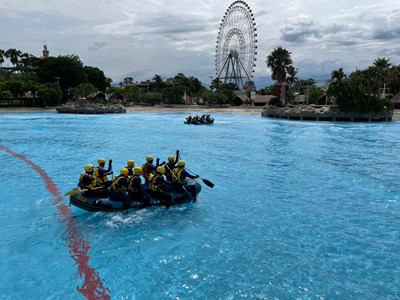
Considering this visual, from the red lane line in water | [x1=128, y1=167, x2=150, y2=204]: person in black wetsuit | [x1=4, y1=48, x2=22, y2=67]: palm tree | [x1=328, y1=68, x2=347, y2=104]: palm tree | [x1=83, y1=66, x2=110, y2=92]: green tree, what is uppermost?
[x1=4, y1=48, x2=22, y2=67]: palm tree

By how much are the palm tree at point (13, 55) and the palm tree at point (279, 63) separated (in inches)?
3679

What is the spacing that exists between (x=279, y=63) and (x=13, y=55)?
97.1 meters

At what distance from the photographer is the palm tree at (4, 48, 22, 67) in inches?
4786

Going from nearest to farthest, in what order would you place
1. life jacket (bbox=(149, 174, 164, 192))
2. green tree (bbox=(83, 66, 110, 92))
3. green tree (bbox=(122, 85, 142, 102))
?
life jacket (bbox=(149, 174, 164, 192)), green tree (bbox=(122, 85, 142, 102)), green tree (bbox=(83, 66, 110, 92))

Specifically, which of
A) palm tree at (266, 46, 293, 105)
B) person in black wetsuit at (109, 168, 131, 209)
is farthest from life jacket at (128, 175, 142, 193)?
palm tree at (266, 46, 293, 105)

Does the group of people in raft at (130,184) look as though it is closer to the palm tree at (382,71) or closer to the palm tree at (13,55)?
the palm tree at (382,71)

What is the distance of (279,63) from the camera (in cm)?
7225

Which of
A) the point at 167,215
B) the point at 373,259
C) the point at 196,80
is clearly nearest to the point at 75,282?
the point at 167,215

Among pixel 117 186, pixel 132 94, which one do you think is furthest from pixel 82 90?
pixel 117 186

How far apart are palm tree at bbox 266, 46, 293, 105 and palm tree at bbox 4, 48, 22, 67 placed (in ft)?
307

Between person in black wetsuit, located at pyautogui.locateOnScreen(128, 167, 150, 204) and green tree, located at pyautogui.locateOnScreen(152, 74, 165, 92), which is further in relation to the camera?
green tree, located at pyautogui.locateOnScreen(152, 74, 165, 92)

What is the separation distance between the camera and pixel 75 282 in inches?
359

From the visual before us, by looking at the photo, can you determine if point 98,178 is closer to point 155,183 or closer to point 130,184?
point 130,184

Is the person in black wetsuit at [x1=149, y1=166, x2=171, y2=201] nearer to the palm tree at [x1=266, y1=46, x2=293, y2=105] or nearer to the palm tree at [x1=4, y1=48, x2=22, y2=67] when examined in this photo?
the palm tree at [x1=266, y1=46, x2=293, y2=105]
